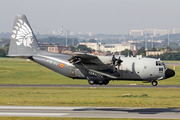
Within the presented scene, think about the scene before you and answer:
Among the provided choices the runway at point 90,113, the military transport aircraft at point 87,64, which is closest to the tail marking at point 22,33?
the military transport aircraft at point 87,64

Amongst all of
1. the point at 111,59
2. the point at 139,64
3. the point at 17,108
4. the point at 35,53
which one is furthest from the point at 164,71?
the point at 17,108

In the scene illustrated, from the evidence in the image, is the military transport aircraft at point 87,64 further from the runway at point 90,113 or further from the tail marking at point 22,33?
the runway at point 90,113

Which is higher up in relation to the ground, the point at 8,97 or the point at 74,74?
the point at 74,74

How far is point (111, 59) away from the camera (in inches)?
1527

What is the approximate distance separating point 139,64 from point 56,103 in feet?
46.5

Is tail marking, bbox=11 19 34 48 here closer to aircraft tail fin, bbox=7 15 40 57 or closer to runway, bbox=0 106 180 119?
aircraft tail fin, bbox=7 15 40 57

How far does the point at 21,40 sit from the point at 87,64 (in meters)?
13.4

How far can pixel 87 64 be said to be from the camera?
1593 inches

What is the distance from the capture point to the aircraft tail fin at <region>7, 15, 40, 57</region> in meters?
47.6

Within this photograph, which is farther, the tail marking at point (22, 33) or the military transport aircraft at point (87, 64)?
the tail marking at point (22, 33)

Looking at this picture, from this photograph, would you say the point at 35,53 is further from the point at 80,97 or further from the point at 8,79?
the point at 8,79

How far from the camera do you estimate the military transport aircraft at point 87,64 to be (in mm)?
41531

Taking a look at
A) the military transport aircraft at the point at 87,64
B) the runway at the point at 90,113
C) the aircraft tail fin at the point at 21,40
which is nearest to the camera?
the runway at the point at 90,113

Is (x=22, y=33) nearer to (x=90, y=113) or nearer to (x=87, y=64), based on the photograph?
(x=87, y=64)
